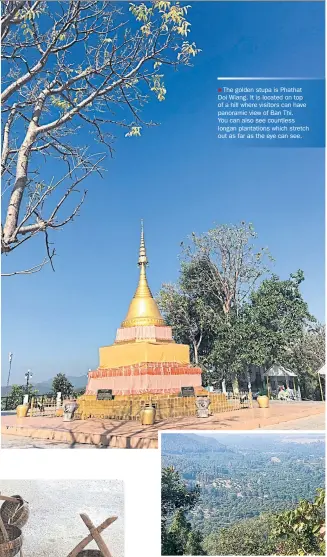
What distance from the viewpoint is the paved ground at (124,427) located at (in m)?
4.30

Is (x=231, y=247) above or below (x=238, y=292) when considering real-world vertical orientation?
above

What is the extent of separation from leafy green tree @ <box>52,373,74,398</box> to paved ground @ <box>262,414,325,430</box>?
2850 millimetres

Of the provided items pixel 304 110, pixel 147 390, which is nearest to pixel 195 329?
pixel 147 390

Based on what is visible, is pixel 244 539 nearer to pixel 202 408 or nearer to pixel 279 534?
pixel 279 534

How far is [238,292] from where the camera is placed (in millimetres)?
8102

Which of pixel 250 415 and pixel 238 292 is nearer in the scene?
pixel 250 415

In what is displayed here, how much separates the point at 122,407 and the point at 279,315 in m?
3.43

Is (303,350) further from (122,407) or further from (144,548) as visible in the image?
(144,548)

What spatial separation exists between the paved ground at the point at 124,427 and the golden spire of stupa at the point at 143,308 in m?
2.16

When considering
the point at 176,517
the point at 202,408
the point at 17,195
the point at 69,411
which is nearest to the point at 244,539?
the point at 176,517

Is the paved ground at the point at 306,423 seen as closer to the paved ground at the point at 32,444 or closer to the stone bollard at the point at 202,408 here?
the stone bollard at the point at 202,408

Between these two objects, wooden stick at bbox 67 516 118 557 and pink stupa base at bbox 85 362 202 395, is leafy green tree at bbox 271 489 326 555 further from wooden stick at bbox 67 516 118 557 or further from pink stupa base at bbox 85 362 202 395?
pink stupa base at bbox 85 362 202 395

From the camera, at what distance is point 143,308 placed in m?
7.84

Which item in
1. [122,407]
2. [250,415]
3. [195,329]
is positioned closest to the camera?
[250,415]
